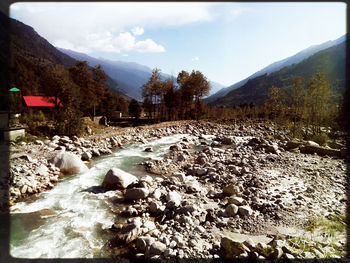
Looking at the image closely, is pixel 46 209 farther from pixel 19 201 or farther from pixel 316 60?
pixel 316 60

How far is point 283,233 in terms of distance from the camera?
3514 mm

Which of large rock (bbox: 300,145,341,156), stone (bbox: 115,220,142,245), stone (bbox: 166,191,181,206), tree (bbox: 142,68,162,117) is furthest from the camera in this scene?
tree (bbox: 142,68,162,117)

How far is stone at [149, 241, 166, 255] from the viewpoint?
310cm

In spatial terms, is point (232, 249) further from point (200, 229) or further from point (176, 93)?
point (176, 93)

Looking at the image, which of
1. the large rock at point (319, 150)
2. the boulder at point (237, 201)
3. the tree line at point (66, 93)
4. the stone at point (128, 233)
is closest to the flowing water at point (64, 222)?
the stone at point (128, 233)

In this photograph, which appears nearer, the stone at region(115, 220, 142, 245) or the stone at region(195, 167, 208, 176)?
the stone at region(115, 220, 142, 245)

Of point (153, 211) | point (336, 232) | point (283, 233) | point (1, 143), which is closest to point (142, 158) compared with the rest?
point (153, 211)

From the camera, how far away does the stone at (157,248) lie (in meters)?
3.10

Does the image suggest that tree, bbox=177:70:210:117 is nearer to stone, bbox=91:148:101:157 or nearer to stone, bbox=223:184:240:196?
stone, bbox=91:148:101:157

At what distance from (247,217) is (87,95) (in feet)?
68.4

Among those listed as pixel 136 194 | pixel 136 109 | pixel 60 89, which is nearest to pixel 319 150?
pixel 136 194

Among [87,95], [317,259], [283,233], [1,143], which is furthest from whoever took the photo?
[87,95]

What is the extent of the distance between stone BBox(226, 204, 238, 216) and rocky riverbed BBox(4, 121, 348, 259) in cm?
2

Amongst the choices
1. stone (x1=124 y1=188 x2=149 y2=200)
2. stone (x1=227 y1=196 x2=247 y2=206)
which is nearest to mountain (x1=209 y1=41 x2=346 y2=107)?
stone (x1=227 y1=196 x2=247 y2=206)
